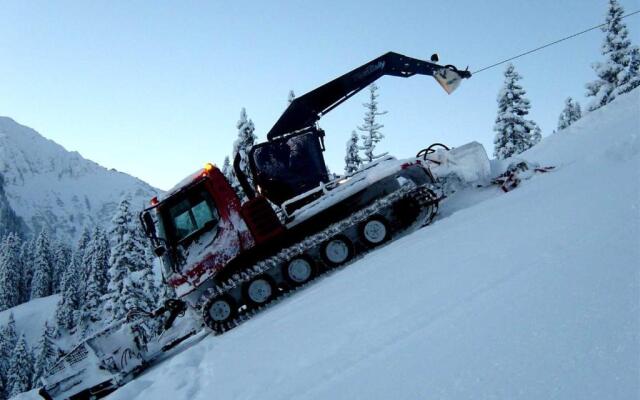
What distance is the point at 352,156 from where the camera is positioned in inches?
1517

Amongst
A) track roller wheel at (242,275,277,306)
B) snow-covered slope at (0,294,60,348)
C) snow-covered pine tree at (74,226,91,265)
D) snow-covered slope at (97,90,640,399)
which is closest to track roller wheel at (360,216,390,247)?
snow-covered slope at (97,90,640,399)

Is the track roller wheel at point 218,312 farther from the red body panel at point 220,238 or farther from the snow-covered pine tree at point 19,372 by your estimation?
the snow-covered pine tree at point 19,372

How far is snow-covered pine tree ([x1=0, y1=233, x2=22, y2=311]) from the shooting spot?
A: 7912 centimetres

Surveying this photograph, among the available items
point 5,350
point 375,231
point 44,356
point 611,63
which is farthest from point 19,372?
point 611,63

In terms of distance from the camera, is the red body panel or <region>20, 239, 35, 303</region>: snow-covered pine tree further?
<region>20, 239, 35, 303</region>: snow-covered pine tree

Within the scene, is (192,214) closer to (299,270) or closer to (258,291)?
(258,291)

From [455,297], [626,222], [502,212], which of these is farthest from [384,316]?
[502,212]

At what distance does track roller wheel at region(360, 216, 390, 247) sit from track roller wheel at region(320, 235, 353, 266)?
1.47 feet

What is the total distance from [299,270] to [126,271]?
851 inches


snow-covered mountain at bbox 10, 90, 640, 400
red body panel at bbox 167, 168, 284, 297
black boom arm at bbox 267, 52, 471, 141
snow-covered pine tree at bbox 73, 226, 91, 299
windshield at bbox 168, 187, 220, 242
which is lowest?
snow-covered mountain at bbox 10, 90, 640, 400

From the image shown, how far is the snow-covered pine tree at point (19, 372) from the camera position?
4660 centimetres

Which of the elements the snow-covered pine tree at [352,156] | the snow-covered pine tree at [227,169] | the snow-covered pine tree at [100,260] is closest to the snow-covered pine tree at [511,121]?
the snow-covered pine tree at [352,156]

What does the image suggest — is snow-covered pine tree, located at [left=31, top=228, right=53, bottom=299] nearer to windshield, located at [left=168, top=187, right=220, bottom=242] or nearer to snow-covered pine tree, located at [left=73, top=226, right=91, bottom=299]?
snow-covered pine tree, located at [left=73, top=226, right=91, bottom=299]

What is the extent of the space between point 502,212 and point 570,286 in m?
4.29
